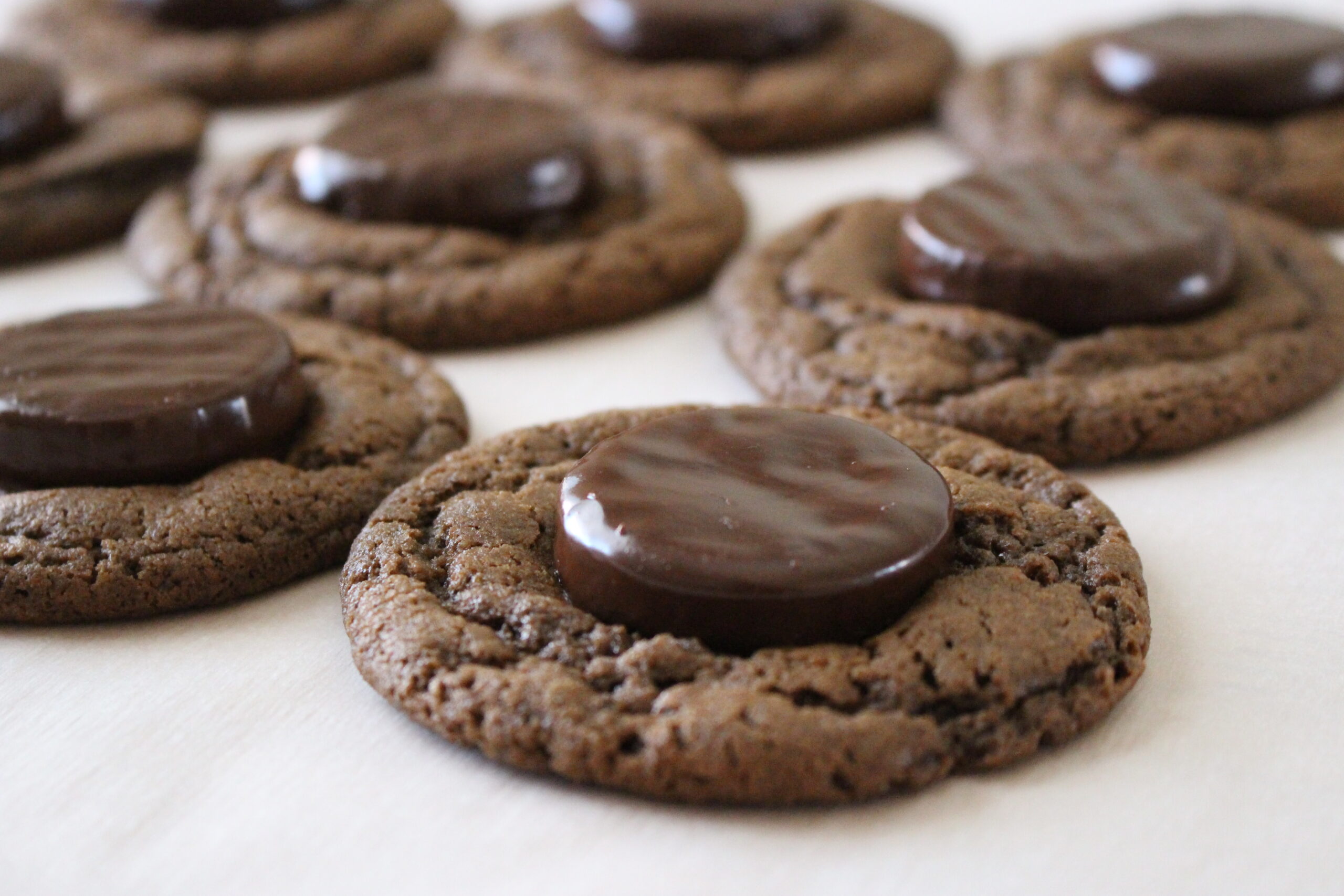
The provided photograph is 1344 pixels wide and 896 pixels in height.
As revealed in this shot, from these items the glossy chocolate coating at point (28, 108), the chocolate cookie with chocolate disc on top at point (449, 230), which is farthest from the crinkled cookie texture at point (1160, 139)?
the glossy chocolate coating at point (28, 108)

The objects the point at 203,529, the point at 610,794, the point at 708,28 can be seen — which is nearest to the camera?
the point at 610,794

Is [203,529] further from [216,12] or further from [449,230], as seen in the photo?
[216,12]

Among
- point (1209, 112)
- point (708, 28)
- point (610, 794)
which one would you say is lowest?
point (610, 794)

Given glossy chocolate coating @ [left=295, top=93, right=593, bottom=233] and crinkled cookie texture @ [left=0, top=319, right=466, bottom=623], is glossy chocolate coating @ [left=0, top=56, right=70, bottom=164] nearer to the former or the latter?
glossy chocolate coating @ [left=295, top=93, right=593, bottom=233]

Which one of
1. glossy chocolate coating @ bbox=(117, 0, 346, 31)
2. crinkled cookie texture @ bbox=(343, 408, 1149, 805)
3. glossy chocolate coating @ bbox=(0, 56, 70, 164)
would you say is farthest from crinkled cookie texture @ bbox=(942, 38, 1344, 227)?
glossy chocolate coating @ bbox=(0, 56, 70, 164)

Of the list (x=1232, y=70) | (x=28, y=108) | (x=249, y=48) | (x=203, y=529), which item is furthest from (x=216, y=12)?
(x=1232, y=70)

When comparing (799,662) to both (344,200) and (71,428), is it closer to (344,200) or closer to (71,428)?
(71,428)

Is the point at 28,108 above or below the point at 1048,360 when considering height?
above
